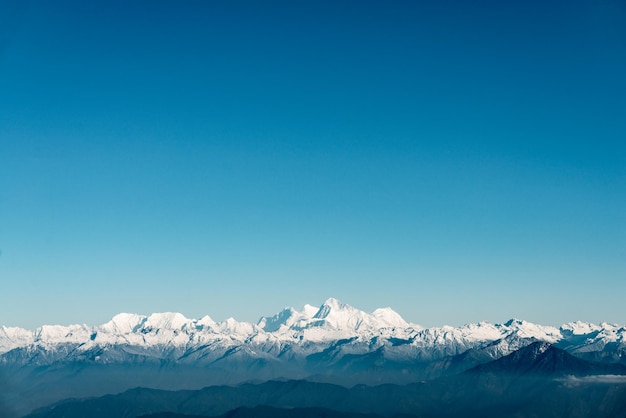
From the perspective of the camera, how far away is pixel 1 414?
72.5 m

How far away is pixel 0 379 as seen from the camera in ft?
276

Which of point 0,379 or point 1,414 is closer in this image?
point 1,414

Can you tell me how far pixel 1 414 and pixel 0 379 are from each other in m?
12.8
